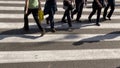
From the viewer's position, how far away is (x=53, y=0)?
9547 mm

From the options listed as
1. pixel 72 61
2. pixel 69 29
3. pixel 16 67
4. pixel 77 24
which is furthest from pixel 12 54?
pixel 77 24

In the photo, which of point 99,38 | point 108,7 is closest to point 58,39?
point 99,38

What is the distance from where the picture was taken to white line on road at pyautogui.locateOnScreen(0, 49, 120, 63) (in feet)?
24.0

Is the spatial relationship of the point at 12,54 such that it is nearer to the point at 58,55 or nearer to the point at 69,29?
the point at 58,55

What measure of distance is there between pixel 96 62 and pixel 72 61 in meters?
0.61

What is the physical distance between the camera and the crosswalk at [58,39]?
755 centimetres

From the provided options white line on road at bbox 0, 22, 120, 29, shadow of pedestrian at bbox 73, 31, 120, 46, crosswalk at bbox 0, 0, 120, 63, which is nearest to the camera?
crosswalk at bbox 0, 0, 120, 63

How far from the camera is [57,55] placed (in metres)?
7.66

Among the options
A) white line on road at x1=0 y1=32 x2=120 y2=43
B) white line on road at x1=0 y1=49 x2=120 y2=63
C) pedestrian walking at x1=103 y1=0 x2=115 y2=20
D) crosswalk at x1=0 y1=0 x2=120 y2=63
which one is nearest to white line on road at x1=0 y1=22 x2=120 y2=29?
crosswalk at x1=0 y1=0 x2=120 y2=63

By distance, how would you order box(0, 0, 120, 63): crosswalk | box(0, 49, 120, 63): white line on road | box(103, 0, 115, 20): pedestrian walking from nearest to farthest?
box(0, 49, 120, 63): white line on road, box(0, 0, 120, 63): crosswalk, box(103, 0, 115, 20): pedestrian walking

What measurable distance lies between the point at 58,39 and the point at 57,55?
53.3 inches

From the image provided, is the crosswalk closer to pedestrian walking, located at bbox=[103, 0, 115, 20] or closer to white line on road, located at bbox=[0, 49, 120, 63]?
white line on road, located at bbox=[0, 49, 120, 63]

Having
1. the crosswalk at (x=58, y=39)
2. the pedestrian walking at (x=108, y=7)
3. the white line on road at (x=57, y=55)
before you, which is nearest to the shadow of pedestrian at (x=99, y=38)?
the crosswalk at (x=58, y=39)

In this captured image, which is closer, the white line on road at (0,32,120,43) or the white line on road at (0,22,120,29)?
the white line on road at (0,32,120,43)
